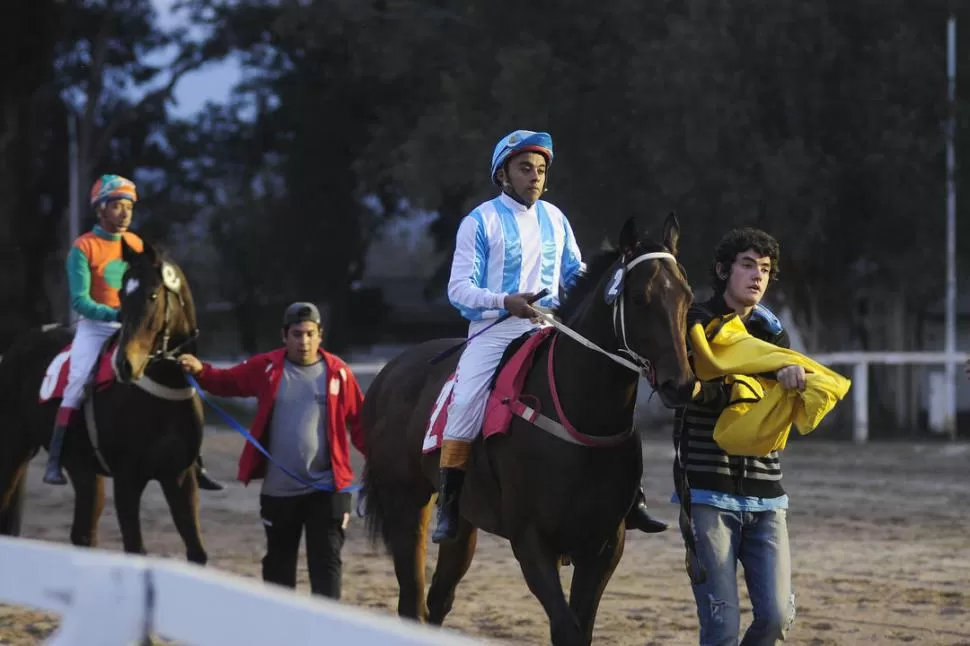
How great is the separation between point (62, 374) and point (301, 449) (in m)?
2.09

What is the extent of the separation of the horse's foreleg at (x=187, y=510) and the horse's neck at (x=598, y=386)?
2923 mm

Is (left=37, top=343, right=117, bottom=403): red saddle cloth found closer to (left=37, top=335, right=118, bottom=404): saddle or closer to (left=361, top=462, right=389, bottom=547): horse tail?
(left=37, top=335, right=118, bottom=404): saddle

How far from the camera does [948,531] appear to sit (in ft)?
36.6

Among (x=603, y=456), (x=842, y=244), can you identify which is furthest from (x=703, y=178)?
(x=603, y=456)

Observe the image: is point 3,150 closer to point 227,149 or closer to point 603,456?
point 227,149

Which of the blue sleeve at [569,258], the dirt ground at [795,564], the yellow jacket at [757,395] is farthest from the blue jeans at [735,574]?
the dirt ground at [795,564]

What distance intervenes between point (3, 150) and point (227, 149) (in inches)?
591

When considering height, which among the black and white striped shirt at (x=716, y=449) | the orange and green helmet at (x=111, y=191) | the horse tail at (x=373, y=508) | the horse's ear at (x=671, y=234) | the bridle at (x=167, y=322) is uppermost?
the orange and green helmet at (x=111, y=191)

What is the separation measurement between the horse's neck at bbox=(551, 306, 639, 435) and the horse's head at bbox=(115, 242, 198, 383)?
2926 mm

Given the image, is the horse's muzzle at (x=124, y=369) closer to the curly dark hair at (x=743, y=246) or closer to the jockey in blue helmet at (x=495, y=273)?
the jockey in blue helmet at (x=495, y=273)

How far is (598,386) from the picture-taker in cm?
Result: 556

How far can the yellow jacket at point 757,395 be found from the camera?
4891 mm

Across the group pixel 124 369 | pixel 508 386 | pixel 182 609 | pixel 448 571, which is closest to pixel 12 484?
pixel 124 369

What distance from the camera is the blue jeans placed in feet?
16.1
